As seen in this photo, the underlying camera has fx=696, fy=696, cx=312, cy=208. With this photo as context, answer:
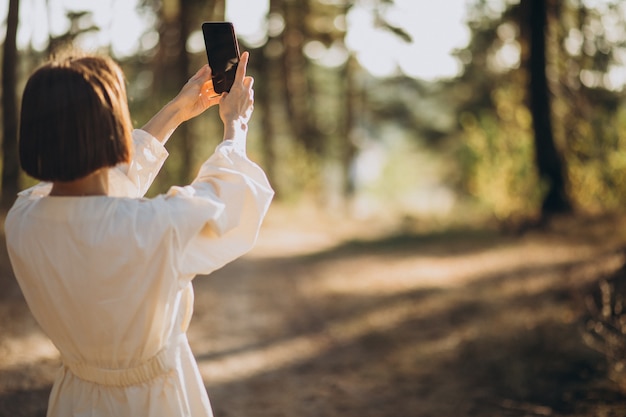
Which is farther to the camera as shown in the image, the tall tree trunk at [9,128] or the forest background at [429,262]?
the tall tree trunk at [9,128]

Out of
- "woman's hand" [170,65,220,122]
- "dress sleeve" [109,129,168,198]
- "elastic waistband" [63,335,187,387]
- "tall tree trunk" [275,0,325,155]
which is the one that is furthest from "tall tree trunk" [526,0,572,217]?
"tall tree trunk" [275,0,325,155]

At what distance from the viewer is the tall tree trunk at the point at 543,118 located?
42.8ft

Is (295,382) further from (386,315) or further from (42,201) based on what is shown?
(42,201)

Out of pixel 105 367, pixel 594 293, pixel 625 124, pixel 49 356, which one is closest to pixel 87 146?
pixel 105 367

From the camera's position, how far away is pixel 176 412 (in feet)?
6.86

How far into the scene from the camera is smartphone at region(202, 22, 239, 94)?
232 cm

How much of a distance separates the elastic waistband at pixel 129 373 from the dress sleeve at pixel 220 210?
0.27 m

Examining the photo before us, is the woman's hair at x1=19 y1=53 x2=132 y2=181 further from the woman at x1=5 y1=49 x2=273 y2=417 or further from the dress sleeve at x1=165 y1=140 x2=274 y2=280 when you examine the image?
the dress sleeve at x1=165 y1=140 x2=274 y2=280

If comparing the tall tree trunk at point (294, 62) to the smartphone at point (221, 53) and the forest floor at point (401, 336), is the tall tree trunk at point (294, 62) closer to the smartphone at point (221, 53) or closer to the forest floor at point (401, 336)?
the forest floor at point (401, 336)

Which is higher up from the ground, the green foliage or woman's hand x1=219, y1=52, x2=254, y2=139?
woman's hand x1=219, y1=52, x2=254, y2=139

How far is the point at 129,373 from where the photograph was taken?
6.69ft

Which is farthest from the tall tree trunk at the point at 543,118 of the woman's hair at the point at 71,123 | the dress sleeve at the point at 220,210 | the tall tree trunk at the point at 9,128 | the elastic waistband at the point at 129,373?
the woman's hair at the point at 71,123

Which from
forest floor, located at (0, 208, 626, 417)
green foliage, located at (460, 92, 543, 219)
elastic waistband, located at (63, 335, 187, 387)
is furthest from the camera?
green foliage, located at (460, 92, 543, 219)

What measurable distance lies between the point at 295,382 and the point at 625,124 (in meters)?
8.75
